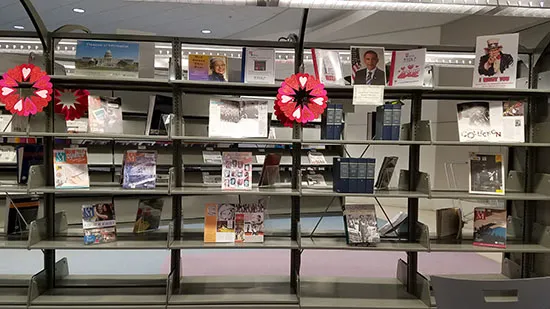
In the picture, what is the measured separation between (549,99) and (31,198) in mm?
4261

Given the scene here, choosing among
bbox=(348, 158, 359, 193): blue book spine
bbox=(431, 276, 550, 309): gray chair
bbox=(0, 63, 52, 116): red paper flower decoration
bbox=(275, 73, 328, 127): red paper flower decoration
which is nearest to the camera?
bbox=(431, 276, 550, 309): gray chair

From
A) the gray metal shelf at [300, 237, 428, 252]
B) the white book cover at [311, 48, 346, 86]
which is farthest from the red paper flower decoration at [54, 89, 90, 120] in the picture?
the gray metal shelf at [300, 237, 428, 252]

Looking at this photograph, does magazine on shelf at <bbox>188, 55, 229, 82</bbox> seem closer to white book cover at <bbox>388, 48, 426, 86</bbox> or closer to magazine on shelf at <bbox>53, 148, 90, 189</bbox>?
magazine on shelf at <bbox>53, 148, 90, 189</bbox>

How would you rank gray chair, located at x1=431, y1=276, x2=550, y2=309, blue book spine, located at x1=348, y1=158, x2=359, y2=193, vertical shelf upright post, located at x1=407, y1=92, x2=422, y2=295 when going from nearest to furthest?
gray chair, located at x1=431, y1=276, x2=550, y2=309 → blue book spine, located at x1=348, y1=158, x2=359, y2=193 → vertical shelf upright post, located at x1=407, y1=92, x2=422, y2=295

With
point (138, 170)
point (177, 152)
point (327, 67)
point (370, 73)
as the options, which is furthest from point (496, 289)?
point (138, 170)

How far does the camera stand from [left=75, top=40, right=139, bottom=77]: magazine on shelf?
2766mm

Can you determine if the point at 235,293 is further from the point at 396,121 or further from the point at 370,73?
the point at 370,73

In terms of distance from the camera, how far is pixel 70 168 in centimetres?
279

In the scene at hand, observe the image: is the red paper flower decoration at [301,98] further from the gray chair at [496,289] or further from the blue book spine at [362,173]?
the gray chair at [496,289]

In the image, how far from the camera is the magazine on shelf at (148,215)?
312 cm

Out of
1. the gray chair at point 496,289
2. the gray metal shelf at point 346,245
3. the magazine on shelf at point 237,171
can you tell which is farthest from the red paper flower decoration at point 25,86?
the gray chair at point 496,289

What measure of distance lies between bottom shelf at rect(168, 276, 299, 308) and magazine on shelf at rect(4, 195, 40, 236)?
135cm

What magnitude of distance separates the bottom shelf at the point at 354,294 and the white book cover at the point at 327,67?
5.54ft

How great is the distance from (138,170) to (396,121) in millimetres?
2036
